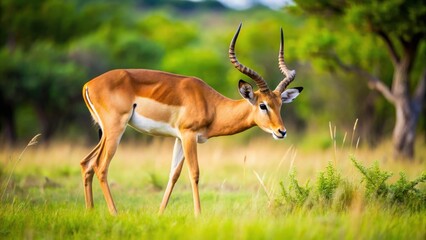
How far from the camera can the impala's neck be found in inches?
372

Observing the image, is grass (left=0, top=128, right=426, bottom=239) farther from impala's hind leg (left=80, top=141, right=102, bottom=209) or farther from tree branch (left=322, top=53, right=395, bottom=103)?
tree branch (left=322, top=53, right=395, bottom=103)

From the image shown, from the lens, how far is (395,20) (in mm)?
17719

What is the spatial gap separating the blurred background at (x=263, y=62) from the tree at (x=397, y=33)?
3 centimetres

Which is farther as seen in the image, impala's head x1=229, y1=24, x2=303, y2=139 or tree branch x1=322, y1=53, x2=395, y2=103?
tree branch x1=322, y1=53, x2=395, y2=103

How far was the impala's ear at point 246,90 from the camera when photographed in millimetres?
9117

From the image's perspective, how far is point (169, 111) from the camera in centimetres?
921

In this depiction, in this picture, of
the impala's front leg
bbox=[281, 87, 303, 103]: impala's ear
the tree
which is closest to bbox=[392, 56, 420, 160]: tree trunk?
the tree

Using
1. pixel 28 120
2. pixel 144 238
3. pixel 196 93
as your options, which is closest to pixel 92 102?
pixel 196 93

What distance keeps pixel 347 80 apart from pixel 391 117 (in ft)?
8.00

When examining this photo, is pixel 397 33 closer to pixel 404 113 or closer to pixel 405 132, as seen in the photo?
pixel 404 113

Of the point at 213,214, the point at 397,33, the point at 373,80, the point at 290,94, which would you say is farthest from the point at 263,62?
the point at 213,214

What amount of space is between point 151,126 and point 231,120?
115cm

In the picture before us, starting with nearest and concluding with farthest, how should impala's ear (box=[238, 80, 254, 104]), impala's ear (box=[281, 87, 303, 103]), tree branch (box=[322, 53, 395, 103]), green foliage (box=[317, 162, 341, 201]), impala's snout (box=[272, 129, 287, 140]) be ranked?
green foliage (box=[317, 162, 341, 201]) < impala's snout (box=[272, 129, 287, 140]) < impala's ear (box=[238, 80, 254, 104]) < impala's ear (box=[281, 87, 303, 103]) < tree branch (box=[322, 53, 395, 103])

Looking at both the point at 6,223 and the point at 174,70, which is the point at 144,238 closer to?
the point at 6,223
